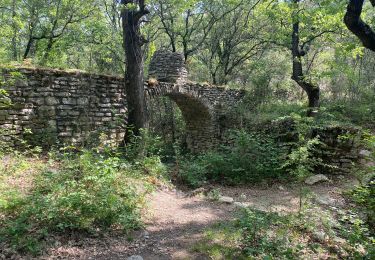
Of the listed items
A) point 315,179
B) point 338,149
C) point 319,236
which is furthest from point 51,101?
point 338,149

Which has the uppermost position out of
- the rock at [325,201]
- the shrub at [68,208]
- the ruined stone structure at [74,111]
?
the ruined stone structure at [74,111]

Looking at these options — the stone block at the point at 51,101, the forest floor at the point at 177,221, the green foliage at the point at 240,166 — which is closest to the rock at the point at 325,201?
the forest floor at the point at 177,221

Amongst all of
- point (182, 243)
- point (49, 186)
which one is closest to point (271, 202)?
point (182, 243)

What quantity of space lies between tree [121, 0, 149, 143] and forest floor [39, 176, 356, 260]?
2072 millimetres

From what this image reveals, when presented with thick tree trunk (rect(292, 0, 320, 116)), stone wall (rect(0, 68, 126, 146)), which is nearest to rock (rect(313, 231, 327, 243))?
stone wall (rect(0, 68, 126, 146))

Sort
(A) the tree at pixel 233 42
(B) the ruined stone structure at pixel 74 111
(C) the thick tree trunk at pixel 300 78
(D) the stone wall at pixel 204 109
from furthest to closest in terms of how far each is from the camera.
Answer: (A) the tree at pixel 233 42 → (D) the stone wall at pixel 204 109 → (C) the thick tree trunk at pixel 300 78 → (B) the ruined stone structure at pixel 74 111

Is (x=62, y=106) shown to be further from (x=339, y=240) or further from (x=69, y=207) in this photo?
(x=339, y=240)

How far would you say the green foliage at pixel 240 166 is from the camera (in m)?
7.40

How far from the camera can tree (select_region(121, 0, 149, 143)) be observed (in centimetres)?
724

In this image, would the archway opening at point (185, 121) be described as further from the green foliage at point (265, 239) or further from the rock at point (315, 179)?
the green foliage at point (265, 239)

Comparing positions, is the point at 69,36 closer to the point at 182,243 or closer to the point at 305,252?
the point at 182,243

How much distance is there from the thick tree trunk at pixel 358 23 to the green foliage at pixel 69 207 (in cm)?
374

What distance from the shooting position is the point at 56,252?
312cm

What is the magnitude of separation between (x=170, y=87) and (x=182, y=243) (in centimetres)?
743
